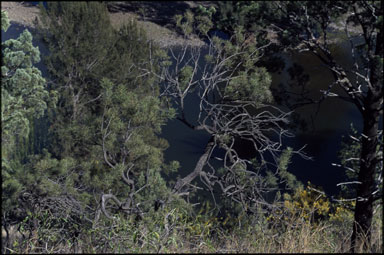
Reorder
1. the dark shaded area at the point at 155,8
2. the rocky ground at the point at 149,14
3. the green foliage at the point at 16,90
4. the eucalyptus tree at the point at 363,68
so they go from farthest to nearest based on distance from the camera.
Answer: the dark shaded area at the point at 155,8 < the rocky ground at the point at 149,14 < the eucalyptus tree at the point at 363,68 < the green foliage at the point at 16,90

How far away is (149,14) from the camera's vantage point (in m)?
31.1

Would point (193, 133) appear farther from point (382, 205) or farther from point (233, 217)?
point (382, 205)

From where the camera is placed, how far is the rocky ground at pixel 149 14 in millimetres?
27078

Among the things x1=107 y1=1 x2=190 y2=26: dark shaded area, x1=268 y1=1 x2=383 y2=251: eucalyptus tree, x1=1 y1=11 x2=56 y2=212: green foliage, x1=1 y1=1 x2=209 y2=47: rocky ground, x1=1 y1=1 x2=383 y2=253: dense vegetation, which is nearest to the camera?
x1=1 y1=1 x2=383 y2=253: dense vegetation

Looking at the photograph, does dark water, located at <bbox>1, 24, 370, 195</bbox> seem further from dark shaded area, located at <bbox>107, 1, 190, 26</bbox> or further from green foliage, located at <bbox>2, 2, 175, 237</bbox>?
dark shaded area, located at <bbox>107, 1, 190, 26</bbox>

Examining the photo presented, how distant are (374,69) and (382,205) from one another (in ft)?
6.35

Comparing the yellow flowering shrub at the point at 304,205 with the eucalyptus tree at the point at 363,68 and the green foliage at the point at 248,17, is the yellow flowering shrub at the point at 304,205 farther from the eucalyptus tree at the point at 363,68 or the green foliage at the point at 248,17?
the green foliage at the point at 248,17

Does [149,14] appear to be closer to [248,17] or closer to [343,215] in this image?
[248,17]

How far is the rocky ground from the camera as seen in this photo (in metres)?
27.1

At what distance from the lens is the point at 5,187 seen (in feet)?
22.2

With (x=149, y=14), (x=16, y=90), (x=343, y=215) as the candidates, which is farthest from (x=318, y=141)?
(x=149, y=14)

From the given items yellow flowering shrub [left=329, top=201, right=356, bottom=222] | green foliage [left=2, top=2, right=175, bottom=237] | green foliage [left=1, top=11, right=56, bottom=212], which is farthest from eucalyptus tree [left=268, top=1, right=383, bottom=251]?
green foliage [left=1, top=11, right=56, bottom=212]

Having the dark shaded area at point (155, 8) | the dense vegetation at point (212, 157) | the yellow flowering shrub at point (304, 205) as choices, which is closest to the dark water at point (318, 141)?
the yellow flowering shrub at point (304, 205)

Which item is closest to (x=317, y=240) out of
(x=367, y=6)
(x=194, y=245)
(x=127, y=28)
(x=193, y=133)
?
(x=194, y=245)
